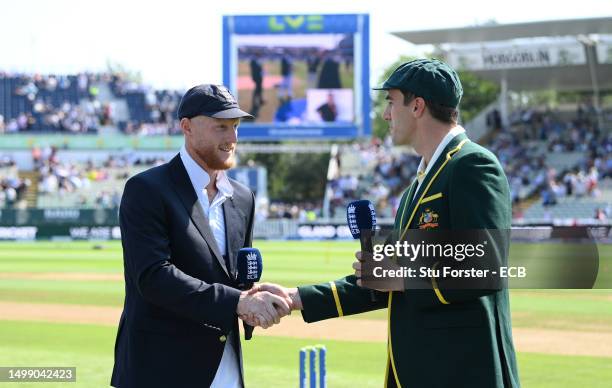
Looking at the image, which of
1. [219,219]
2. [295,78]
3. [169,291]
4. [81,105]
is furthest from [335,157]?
[169,291]

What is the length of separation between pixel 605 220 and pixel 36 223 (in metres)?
25.0

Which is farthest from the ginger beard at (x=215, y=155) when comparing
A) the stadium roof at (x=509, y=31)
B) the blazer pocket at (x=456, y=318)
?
the stadium roof at (x=509, y=31)

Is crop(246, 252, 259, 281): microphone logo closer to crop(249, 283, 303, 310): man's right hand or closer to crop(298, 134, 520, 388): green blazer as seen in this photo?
crop(249, 283, 303, 310): man's right hand

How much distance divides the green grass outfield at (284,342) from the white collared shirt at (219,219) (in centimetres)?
155

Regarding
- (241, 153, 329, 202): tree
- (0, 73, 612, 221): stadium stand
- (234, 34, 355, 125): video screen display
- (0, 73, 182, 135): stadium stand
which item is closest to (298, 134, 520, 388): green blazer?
A: (0, 73, 612, 221): stadium stand

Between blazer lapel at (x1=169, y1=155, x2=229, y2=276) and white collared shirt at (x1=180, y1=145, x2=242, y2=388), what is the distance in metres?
0.05

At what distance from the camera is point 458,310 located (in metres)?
4.07

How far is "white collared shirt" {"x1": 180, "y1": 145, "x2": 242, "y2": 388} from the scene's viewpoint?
4957 mm

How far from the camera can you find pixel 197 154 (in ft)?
16.6

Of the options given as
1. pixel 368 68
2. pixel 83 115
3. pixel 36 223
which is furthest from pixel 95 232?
pixel 83 115

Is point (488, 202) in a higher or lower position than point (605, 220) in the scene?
higher

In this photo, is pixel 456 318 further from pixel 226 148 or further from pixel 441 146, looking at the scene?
pixel 226 148

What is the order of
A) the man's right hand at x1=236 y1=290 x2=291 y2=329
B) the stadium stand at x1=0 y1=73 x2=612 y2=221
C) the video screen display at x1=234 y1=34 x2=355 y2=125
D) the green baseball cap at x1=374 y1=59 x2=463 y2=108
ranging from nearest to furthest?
1. the green baseball cap at x1=374 y1=59 x2=463 y2=108
2. the man's right hand at x1=236 y1=290 x2=291 y2=329
3. the video screen display at x1=234 y1=34 x2=355 y2=125
4. the stadium stand at x1=0 y1=73 x2=612 y2=221

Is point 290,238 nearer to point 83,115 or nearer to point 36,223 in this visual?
point 36,223
